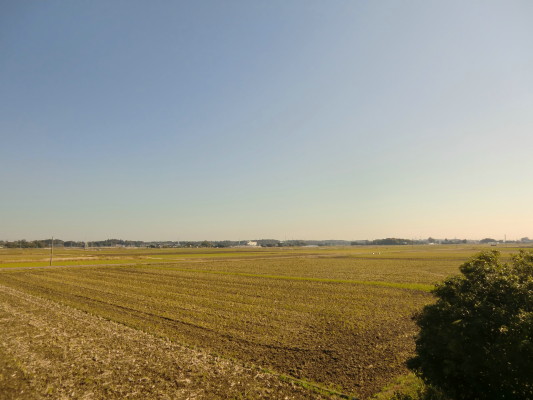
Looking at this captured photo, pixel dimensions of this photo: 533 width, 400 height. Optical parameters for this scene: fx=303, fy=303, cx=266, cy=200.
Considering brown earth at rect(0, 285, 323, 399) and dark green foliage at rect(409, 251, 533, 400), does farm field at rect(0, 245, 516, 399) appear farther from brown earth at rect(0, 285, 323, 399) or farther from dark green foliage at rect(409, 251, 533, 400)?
dark green foliage at rect(409, 251, 533, 400)

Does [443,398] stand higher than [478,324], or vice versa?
[478,324]

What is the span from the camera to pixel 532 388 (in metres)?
9.64

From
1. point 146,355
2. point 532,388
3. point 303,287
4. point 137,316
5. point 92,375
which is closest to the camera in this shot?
point 532,388

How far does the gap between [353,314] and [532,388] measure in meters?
17.4

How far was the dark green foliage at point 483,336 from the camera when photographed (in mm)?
9328

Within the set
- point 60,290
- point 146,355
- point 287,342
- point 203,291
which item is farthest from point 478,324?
point 60,290

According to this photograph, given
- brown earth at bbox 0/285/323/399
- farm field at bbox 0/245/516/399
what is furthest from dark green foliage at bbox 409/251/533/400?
brown earth at bbox 0/285/323/399

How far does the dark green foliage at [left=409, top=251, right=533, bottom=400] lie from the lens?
9328mm

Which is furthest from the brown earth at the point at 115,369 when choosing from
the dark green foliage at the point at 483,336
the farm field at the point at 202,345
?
the dark green foliage at the point at 483,336

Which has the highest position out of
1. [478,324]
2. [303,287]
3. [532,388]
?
[478,324]

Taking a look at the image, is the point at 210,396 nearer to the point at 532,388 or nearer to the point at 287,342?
the point at 287,342

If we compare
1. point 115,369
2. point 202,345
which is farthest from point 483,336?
point 115,369

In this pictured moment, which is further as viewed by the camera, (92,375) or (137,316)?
(137,316)

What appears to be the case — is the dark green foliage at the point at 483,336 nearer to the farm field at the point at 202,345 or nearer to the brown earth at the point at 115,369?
the farm field at the point at 202,345
